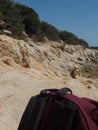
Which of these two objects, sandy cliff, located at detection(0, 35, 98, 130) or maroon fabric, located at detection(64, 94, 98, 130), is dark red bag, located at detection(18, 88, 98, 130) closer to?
maroon fabric, located at detection(64, 94, 98, 130)

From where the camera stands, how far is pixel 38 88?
38.1 feet

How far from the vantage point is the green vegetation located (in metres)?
29.4

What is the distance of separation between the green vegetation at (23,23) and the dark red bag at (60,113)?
58.6 ft

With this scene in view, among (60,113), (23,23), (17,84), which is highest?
(23,23)

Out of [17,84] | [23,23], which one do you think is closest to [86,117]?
[17,84]

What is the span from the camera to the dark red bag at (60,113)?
3246 mm

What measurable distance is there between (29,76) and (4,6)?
1974 centimetres

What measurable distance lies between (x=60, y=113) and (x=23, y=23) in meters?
42.0

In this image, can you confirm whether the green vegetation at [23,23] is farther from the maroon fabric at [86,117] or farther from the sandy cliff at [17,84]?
the maroon fabric at [86,117]

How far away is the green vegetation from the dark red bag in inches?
703

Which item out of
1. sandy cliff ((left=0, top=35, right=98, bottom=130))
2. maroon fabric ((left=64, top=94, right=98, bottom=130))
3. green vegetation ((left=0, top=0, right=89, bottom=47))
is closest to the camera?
maroon fabric ((left=64, top=94, right=98, bottom=130))

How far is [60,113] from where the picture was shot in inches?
132

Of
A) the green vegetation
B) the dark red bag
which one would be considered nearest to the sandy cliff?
the dark red bag

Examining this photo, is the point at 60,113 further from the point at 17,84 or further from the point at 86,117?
the point at 17,84
